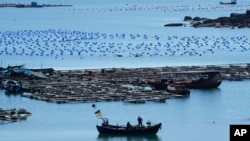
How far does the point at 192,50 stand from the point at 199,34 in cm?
2450

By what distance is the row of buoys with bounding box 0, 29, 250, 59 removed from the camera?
85.4m

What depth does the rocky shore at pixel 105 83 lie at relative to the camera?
5091cm

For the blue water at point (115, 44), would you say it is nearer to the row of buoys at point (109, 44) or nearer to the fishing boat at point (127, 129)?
the row of buoys at point (109, 44)

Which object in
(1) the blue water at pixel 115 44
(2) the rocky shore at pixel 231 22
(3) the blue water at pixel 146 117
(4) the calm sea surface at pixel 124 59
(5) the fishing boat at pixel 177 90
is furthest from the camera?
(2) the rocky shore at pixel 231 22

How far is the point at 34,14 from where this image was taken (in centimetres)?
17762

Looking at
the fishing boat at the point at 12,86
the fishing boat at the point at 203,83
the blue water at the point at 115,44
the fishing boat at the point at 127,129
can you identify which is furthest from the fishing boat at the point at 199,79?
the fishing boat at the point at 127,129

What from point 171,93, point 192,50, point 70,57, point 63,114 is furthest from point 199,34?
point 63,114

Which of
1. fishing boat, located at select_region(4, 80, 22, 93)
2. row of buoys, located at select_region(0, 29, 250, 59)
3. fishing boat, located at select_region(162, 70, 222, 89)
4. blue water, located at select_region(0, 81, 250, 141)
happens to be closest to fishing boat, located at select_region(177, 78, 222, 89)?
fishing boat, located at select_region(162, 70, 222, 89)

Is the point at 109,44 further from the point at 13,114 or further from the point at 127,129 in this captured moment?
the point at 127,129

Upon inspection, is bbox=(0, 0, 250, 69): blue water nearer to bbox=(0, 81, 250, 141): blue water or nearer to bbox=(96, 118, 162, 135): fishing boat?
bbox=(0, 81, 250, 141): blue water

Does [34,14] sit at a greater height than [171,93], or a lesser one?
greater

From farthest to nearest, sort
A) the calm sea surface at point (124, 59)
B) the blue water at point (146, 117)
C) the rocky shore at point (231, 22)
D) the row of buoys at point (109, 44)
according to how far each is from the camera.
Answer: the rocky shore at point (231, 22) → the row of buoys at point (109, 44) → the calm sea surface at point (124, 59) → the blue water at point (146, 117)

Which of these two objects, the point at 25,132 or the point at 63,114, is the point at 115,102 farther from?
the point at 25,132

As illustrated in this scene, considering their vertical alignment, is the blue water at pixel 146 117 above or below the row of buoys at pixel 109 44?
below
